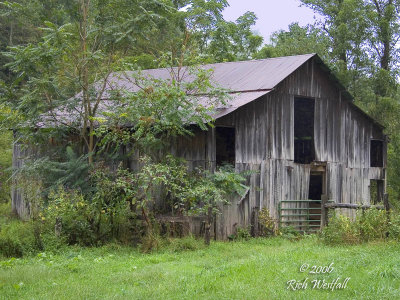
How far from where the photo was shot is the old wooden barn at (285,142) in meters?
17.8

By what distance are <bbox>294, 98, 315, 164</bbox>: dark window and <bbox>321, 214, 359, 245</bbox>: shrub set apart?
8765mm

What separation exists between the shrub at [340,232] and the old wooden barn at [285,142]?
3.22 metres

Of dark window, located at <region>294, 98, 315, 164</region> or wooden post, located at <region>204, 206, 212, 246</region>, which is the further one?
dark window, located at <region>294, 98, 315, 164</region>

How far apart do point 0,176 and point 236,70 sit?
10.3 m

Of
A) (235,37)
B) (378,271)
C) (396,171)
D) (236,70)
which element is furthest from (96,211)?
(235,37)

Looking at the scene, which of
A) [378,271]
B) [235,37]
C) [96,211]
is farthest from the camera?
Answer: [235,37]

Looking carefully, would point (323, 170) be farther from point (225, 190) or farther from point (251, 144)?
point (225, 190)

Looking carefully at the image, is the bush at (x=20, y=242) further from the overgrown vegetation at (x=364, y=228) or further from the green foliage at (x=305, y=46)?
the green foliage at (x=305, y=46)

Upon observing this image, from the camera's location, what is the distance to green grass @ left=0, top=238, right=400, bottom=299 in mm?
8727

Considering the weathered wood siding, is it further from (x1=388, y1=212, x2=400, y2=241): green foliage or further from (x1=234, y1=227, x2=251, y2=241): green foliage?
(x1=388, y1=212, x2=400, y2=241): green foliage

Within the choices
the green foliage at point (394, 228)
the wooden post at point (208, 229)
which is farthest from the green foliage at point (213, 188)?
the green foliage at point (394, 228)

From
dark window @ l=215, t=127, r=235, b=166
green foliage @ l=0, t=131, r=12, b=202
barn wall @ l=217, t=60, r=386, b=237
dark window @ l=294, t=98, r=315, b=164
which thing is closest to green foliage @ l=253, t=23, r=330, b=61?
dark window @ l=294, t=98, r=315, b=164

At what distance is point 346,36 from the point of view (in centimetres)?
2794

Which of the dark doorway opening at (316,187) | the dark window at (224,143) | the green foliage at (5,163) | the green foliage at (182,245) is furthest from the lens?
the dark doorway opening at (316,187)
